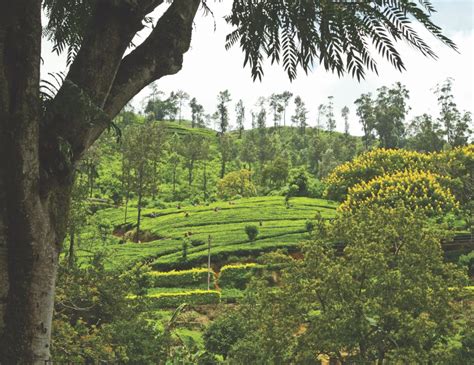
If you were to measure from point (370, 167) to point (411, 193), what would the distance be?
747 centimetres

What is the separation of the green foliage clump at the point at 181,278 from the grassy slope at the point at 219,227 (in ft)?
7.20

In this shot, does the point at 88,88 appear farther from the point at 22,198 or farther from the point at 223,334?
the point at 223,334

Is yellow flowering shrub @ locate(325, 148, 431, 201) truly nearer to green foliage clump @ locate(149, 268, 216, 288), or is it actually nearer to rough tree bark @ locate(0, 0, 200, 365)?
green foliage clump @ locate(149, 268, 216, 288)

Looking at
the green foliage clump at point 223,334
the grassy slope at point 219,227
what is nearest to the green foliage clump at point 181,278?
the grassy slope at point 219,227

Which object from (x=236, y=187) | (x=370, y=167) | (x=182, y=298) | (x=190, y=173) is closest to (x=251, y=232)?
(x=182, y=298)

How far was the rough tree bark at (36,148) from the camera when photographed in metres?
2.41

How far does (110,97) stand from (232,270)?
29617 mm

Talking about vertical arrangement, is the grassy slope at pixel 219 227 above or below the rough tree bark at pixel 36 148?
below

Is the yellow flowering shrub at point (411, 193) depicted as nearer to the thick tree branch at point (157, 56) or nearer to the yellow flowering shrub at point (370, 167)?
the yellow flowering shrub at point (370, 167)

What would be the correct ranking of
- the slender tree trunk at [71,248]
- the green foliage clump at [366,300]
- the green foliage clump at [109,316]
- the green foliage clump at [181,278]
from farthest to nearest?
1. the green foliage clump at [181,278]
2. the slender tree trunk at [71,248]
3. the green foliage clump at [366,300]
4. the green foliage clump at [109,316]

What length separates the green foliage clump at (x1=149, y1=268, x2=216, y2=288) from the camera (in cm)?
3153

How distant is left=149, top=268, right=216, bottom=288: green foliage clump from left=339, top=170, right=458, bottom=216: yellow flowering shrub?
10.2 meters

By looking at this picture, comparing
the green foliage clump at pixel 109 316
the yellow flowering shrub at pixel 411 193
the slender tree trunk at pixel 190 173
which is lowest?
the green foliage clump at pixel 109 316

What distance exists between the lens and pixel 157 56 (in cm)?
308
